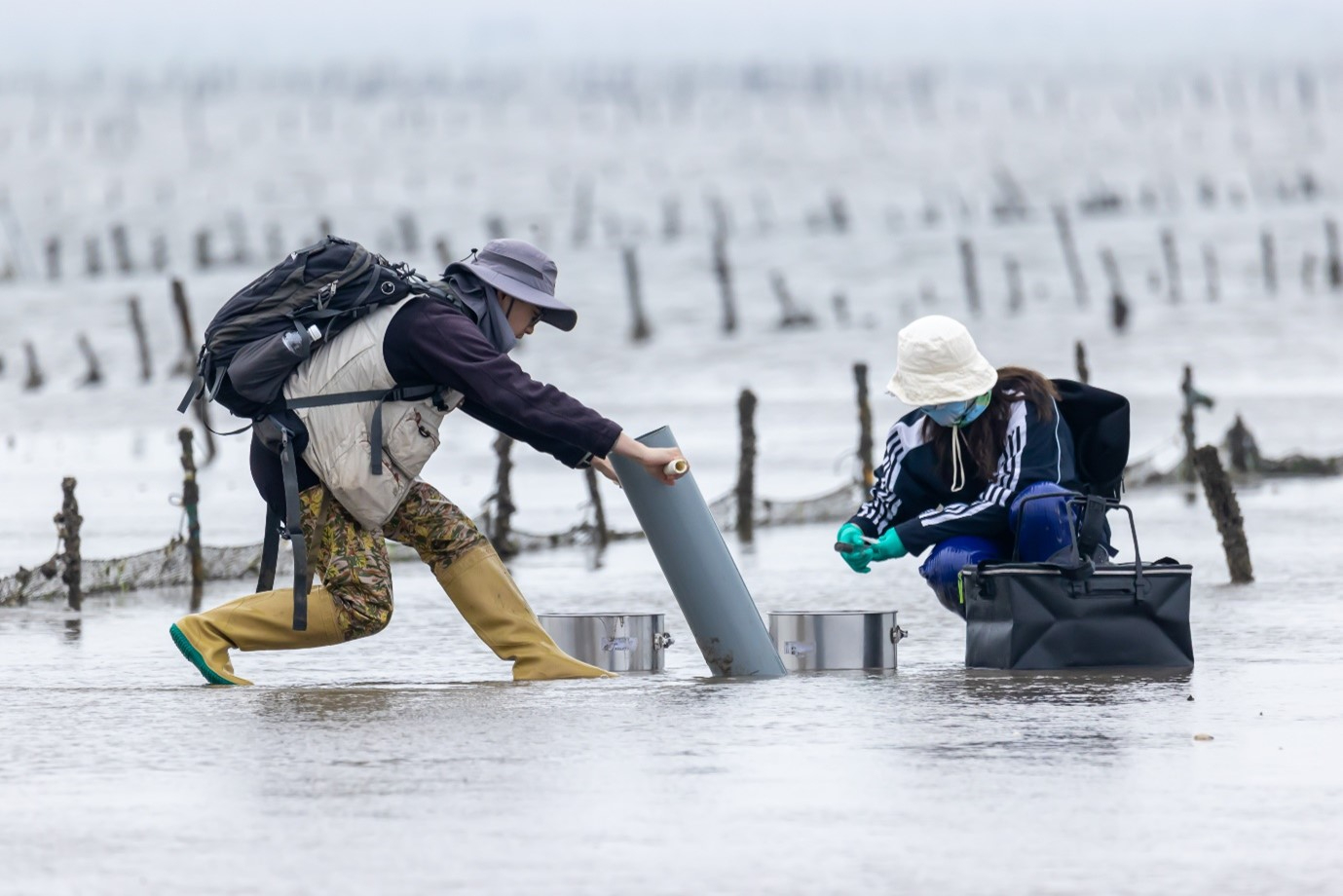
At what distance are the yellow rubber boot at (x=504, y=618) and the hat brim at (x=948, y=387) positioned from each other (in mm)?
1314

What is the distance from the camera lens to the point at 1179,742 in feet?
17.6

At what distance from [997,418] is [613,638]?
143 centimetres

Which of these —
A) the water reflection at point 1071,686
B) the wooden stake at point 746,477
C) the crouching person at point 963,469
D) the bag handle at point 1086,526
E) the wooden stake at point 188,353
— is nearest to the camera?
the water reflection at point 1071,686

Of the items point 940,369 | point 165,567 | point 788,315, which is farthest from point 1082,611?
point 788,315

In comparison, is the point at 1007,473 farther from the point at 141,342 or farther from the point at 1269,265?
the point at 1269,265

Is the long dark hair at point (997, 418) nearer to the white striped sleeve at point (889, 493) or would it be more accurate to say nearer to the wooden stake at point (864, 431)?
the white striped sleeve at point (889, 493)

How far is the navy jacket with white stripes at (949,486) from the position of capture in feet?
23.3

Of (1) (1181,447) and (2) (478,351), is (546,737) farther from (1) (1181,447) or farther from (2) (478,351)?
(1) (1181,447)

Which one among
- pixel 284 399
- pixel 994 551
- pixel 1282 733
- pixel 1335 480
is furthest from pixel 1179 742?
pixel 1335 480

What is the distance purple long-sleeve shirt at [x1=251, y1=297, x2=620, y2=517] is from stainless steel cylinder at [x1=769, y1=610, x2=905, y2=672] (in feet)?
3.62

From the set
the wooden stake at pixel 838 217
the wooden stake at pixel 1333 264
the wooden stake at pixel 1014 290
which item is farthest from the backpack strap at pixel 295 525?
the wooden stake at pixel 838 217

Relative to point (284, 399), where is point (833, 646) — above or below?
below

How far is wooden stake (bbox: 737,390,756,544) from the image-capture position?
15.3 m

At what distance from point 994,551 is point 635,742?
2.28m
